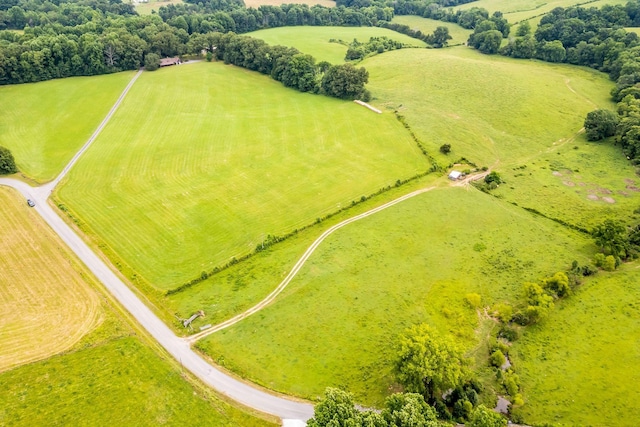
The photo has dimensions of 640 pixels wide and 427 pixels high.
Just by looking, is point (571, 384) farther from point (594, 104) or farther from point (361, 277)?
point (594, 104)

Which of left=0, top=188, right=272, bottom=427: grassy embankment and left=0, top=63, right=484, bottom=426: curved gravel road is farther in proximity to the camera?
left=0, top=63, right=484, bottom=426: curved gravel road

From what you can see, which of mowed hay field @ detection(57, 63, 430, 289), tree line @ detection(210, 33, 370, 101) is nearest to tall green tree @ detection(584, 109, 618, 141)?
mowed hay field @ detection(57, 63, 430, 289)

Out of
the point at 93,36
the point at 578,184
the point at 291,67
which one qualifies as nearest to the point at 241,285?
the point at 578,184

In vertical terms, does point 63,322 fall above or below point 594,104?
below

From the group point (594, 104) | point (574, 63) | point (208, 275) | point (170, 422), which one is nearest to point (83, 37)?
point (208, 275)

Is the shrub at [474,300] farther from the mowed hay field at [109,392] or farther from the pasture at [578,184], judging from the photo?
the mowed hay field at [109,392]

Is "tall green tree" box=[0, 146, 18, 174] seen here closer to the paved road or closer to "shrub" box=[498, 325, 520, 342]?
the paved road
